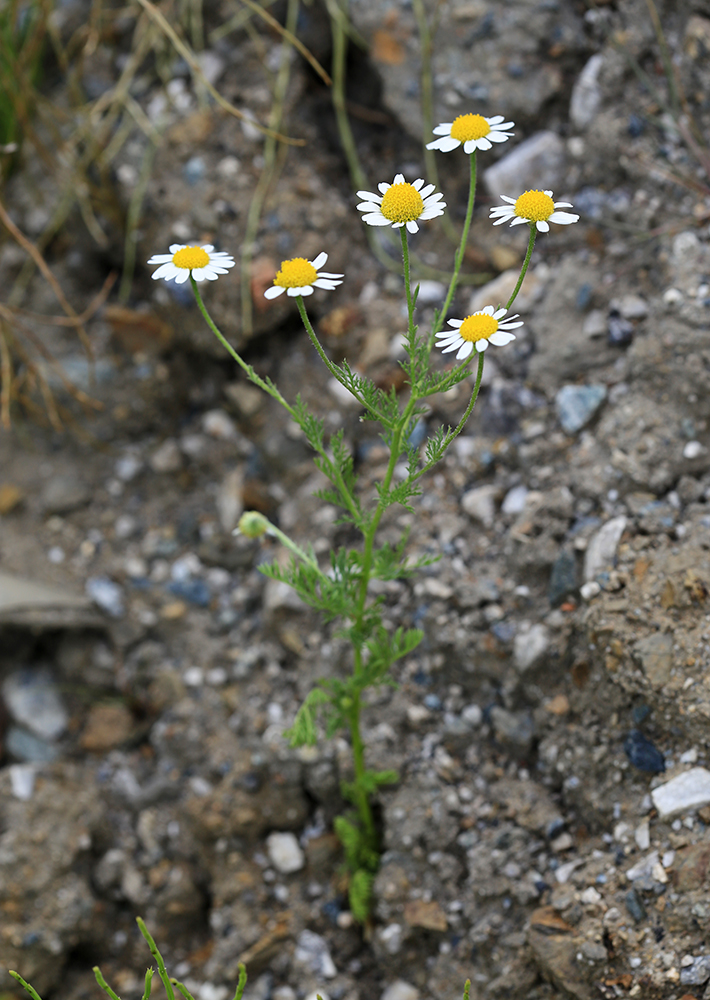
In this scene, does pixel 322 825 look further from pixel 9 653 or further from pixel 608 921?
pixel 9 653

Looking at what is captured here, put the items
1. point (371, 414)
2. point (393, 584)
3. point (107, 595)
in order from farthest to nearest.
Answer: point (107, 595) < point (393, 584) < point (371, 414)

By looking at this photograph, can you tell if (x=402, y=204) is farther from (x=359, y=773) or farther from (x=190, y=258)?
(x=359, y=773)

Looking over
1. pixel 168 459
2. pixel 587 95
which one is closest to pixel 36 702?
pixel 168 459

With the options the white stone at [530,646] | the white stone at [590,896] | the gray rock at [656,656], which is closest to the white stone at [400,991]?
the white stone at [590,896]

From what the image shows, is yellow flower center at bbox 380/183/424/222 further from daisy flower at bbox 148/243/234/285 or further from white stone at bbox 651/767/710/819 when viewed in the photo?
white stone at bbox 651/767/710/819

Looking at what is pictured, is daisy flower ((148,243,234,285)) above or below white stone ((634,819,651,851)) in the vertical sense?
above

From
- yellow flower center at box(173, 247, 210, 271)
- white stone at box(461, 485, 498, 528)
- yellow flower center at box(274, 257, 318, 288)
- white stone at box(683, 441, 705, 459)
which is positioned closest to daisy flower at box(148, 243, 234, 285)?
yellow flower center at box(173, 247, 210, 271)

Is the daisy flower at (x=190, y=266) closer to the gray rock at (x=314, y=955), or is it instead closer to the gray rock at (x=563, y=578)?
the gray rock at (x=563, y=578)
